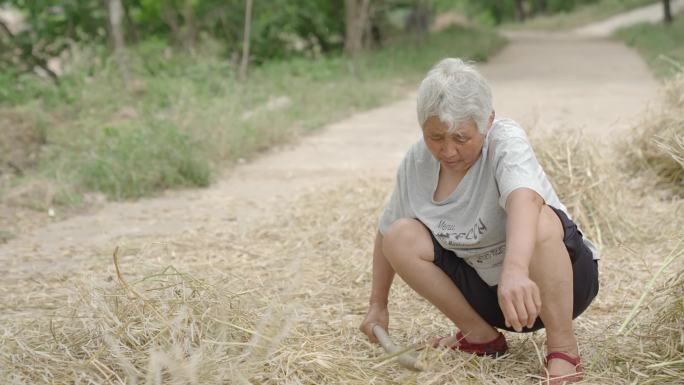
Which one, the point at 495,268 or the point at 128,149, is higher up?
the point at 495,268

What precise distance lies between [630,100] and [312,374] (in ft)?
25.0

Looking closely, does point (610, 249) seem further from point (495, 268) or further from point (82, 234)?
point (82, 234)

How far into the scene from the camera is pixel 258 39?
14.3m

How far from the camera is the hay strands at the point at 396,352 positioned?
2.42m

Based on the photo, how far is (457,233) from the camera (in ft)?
8.18

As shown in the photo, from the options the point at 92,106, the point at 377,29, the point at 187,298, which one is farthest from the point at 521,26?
the point at 187,298

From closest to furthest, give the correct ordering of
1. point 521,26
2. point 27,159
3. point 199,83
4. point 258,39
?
point 27,159 < point 199,83 < point 258,39 < point 521,26

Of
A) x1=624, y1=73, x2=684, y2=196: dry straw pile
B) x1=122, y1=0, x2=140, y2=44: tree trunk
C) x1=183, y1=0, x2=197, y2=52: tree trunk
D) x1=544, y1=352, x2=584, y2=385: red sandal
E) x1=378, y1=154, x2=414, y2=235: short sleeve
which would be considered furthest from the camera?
x1=122, y1=0, x2=140, y2=44: tree trunk

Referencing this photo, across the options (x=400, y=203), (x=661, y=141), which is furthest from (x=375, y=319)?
(x=661, y=141)

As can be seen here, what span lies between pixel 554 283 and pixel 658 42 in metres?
14.6

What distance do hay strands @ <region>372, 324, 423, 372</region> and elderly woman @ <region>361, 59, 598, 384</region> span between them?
50 mm

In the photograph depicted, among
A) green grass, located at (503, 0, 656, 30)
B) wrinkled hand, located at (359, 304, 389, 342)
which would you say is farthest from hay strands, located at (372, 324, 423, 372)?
green grass, located at (503, 0, 656, 30)

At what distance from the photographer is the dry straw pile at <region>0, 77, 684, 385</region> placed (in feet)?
7.45

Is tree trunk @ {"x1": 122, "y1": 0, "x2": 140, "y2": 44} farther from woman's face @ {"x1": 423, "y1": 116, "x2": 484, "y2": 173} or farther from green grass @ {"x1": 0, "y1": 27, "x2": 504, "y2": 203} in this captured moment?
woman's face @ {"x1": 423, "y1": 116, "x2": 484, "y2": 173}
